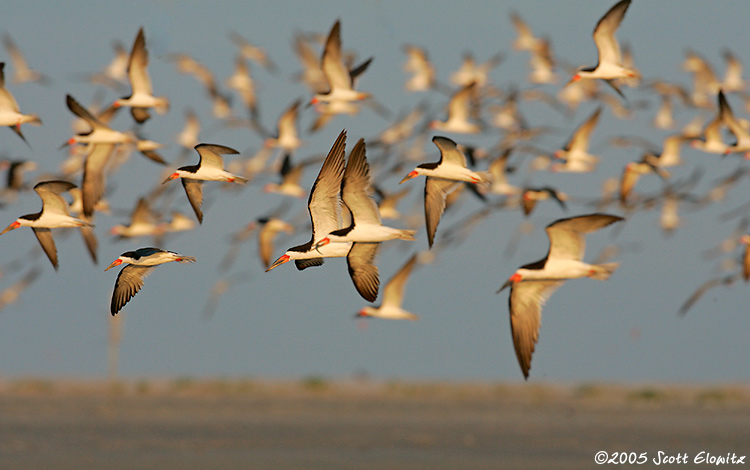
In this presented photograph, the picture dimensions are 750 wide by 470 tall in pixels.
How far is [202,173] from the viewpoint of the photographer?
1809 cm

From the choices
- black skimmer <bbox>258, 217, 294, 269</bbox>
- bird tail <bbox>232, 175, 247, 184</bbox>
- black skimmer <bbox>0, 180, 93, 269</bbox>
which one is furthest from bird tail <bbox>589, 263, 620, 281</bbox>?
black skimmer <bbox>258, 217, 294, 269</bbox>

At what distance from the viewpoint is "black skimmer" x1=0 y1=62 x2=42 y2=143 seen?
21.5 meters

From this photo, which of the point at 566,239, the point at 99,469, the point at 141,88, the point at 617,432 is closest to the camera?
the point at 566,239

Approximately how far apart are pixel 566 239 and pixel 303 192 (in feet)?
54.8

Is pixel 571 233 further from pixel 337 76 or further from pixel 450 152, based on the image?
pixel 337 76

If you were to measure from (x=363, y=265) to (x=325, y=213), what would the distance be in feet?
3.00

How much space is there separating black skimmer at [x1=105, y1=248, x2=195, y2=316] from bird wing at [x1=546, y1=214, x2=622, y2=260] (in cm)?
530

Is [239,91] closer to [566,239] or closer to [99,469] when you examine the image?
[99,469]

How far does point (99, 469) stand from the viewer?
30.6m

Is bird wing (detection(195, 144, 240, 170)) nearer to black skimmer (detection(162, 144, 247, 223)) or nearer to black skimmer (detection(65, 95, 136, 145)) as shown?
black skimmer (detection(162, 144, 247, 223))

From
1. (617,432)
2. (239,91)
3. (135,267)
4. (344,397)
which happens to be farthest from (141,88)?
(344,397)

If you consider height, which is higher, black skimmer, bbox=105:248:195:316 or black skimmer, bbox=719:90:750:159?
black skimmer, bbox=719:90:750:159

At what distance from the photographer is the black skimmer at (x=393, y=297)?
26.0 meters

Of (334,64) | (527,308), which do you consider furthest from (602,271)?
(334,64)
